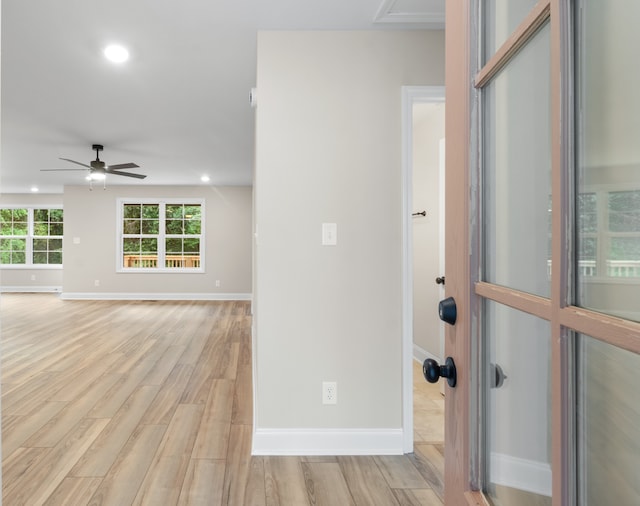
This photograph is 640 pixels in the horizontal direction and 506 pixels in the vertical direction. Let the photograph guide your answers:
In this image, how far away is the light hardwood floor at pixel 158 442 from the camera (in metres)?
1.98

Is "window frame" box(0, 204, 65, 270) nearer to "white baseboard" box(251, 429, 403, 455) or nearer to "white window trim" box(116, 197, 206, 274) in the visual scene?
"white window trim" box(116, 197, 206, 274)

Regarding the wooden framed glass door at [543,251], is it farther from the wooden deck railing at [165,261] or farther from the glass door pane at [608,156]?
the wooden deck railing at [165,261]

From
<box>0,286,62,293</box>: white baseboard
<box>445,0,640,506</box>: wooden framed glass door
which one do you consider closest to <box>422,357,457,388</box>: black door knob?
<box>445,0,640,506</box>: wooden framed glass door

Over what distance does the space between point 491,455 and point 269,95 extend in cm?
209

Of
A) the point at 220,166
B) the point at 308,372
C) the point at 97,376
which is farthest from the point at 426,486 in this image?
the point at 220,166

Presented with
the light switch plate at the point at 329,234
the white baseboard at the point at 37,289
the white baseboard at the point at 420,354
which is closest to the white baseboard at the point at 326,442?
the light switch plate at the point at 329,234

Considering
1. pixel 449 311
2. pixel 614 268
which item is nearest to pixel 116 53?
pixel 449 311

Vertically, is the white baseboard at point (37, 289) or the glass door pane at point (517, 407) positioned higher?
the glass door pane at point (517, 407)

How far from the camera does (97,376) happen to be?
148 inches

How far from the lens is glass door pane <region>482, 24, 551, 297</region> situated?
0.61m

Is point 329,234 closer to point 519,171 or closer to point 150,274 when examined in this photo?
point 519,171

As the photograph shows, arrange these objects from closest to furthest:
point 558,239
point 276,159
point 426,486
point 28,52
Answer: point 558,239, point 426,486, point 276,159, point 28,52

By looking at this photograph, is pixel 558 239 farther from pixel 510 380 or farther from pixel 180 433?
pixel 180 433

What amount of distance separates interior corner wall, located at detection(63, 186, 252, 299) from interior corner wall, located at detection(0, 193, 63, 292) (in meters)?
1.68
